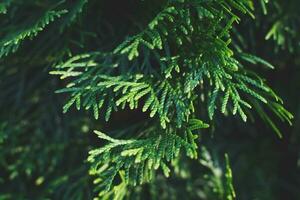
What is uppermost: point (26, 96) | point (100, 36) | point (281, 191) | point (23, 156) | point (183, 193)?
point (100, 36)

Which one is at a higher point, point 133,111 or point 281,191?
point 133,111

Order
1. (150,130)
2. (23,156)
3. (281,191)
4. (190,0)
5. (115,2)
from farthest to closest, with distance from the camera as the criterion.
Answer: (281,191) < (23,156) < (115,2) < (150,130) < (190,0)

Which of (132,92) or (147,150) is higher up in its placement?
(132,92)

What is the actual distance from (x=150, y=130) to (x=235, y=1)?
1.88ft

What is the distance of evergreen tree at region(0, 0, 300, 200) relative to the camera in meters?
1.68

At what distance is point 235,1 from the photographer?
172 cm

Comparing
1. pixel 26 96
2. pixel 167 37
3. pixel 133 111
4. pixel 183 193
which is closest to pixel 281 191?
pixel 183 193

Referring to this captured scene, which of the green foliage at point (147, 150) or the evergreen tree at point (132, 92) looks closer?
the green foliage at point (147, 150)

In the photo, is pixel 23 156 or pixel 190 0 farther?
pixel 23 156

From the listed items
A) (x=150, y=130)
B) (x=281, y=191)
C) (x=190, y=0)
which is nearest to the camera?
(x=190, y=0)

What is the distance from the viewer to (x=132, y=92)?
1625 mm

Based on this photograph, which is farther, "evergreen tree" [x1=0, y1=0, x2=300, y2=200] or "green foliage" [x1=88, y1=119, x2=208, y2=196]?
"evergreen tree" [x1=0, y1=0, x2=300, y2=200]

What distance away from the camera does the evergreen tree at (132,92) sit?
5.50 ft

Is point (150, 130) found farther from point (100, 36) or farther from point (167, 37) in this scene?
point (100, 36)
